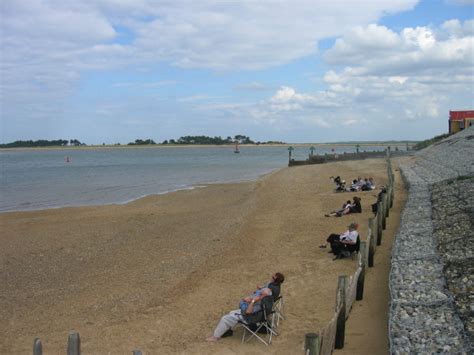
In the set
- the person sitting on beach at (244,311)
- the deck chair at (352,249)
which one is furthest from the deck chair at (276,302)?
the deck chair at (352,249)

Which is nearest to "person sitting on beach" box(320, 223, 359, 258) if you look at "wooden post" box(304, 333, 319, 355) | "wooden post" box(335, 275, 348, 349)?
"wooden post" box(335, 275, 348, 349)

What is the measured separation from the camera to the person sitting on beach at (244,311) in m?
7.62

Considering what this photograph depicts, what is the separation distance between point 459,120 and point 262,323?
56.4 meters

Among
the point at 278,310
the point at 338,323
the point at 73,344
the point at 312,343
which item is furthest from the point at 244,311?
the point at 73,344

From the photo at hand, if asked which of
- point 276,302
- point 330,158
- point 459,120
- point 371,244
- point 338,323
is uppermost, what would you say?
point 459,120

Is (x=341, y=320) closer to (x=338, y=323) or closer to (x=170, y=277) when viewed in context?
Result: (x=338, y=323)

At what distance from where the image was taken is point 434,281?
26.7 ft

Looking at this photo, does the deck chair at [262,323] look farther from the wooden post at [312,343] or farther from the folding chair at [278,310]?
the wooden post at [312,343]

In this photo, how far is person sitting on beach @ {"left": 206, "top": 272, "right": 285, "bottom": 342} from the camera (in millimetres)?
7621

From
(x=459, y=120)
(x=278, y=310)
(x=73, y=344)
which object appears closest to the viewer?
(x=73, y=344)

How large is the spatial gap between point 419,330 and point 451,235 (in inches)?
207

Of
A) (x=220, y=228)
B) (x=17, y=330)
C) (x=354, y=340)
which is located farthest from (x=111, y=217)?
(x=354, y=340)

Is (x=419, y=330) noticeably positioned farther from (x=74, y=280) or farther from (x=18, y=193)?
(x=18, y=193)

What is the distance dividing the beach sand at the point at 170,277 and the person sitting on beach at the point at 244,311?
15cm
